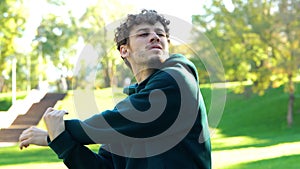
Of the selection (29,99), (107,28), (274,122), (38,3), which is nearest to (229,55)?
(274,122)

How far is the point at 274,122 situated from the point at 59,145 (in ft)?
73.7

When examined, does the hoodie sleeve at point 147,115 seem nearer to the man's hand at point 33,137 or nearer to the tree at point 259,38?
the man's hand at point 33,137

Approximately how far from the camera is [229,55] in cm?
2492

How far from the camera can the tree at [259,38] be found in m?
21.8

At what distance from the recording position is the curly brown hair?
2002mm

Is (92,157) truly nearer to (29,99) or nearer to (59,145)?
(59,145)

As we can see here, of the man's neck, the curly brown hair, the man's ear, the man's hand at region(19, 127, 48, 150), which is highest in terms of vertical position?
the curly brown hair

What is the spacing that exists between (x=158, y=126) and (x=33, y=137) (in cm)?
40

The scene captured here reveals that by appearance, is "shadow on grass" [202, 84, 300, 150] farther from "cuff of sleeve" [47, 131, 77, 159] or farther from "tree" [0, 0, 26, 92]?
"cuff of sleeve" [47, 131, 77, 159]

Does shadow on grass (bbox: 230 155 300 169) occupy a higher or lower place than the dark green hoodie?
lower

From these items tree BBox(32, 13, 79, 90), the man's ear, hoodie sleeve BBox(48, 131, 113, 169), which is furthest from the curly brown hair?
tree BBox(32, 13, 79, 90)

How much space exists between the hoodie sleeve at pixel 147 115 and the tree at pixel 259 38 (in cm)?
2018

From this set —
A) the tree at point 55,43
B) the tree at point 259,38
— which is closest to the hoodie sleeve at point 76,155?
the tree at point 259,38

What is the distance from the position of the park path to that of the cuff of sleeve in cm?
1590
